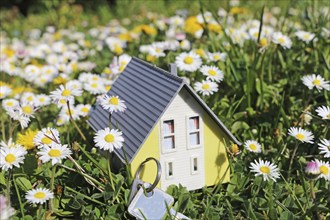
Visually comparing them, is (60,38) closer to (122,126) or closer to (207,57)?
(207,57)

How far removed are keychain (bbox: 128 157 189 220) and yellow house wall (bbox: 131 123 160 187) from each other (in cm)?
7

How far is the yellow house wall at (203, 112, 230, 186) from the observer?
6.39 ft

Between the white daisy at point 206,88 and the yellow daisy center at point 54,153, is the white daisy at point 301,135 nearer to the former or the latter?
the white daisy at point 206,88

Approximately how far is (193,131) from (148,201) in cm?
31

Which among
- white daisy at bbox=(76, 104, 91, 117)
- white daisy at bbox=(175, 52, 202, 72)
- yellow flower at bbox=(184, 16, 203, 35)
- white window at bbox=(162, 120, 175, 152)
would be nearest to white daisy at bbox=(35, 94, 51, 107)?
white daisy at bbox=(76, 104, 91, 117)

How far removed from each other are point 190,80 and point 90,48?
1437 mm

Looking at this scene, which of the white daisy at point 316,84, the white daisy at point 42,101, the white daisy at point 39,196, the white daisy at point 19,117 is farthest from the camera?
the white daisy at point 42,101

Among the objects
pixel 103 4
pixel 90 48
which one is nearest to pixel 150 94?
pixel 90 48

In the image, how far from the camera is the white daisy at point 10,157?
182 cm

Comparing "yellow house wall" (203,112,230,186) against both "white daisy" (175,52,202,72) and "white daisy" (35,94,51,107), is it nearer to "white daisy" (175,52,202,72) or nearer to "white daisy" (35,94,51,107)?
"white daisy" (175,52,202,72)

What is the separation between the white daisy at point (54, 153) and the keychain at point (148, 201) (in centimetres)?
24

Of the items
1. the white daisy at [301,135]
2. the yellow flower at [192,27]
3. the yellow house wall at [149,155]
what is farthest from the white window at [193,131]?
the yellow flower at [192,27]

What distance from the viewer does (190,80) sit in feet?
8.64

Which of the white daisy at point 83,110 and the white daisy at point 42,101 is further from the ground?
the white daisy at point 42,101
